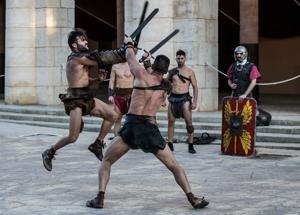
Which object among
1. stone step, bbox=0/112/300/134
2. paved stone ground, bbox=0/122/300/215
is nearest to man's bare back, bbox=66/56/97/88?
paved stone ground, bbox=0/122/300/215

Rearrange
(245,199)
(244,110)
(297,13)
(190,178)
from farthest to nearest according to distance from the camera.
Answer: (297,13), (244,110), (190,178), (245,199)

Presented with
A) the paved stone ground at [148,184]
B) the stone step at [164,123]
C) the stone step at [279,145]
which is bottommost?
the paved stone ground at [148,184]

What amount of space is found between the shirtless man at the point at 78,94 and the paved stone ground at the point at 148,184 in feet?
1.88

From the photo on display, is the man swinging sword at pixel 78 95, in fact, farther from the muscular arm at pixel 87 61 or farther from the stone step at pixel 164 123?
the stone step at pixel 164 123

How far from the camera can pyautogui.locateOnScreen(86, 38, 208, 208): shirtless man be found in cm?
750

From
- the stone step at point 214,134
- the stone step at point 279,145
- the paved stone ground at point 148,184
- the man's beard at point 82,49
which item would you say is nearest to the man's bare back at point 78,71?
the man's beard at point 82,49


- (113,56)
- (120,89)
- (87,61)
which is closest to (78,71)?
(87,61)

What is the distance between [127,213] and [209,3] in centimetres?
1021

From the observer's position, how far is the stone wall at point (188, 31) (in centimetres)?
1642

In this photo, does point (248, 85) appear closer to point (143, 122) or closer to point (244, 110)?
Result: point (244, 110)

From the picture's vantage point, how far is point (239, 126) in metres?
11.4

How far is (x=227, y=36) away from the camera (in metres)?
24.3

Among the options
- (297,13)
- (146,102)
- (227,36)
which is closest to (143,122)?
(146,102)

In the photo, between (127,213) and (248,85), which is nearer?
(127,213)
